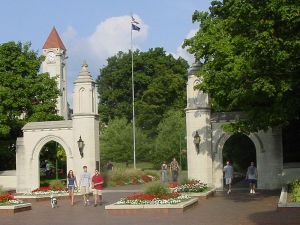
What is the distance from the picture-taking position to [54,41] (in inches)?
3696

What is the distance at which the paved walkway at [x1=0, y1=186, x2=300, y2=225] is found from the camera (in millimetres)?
16719

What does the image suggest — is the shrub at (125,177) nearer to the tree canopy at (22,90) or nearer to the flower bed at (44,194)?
the tree canopy at (22,90)

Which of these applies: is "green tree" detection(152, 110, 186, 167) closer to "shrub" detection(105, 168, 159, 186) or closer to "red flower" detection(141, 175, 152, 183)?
"red flower" detection(141, 175, 152, 183)

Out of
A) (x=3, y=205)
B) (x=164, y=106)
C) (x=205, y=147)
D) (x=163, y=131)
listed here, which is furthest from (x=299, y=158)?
(x=164, y=106)

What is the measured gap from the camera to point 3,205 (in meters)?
22.7

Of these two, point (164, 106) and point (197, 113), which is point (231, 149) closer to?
point (197, 113)

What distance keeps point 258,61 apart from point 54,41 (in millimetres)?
77129

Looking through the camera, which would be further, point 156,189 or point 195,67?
point 195,67

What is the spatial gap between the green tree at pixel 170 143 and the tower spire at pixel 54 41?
37134 millimetres

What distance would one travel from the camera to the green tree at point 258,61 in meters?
19.1

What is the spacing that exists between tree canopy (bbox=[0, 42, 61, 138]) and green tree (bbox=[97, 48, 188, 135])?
33273 millimetres

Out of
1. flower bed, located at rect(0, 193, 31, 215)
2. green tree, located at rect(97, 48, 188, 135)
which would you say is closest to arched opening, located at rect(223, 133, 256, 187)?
flower bed, located at rect(0, 193, 31, 215)

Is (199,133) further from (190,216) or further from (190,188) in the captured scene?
(190,216)

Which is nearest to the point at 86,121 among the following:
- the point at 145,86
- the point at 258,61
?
the point at 258,61
